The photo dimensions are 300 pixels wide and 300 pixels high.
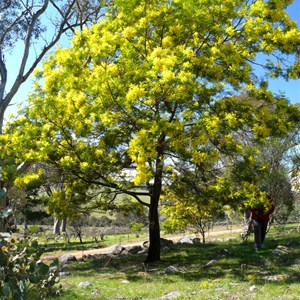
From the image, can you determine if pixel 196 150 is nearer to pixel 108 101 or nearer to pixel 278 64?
pixel 108 101

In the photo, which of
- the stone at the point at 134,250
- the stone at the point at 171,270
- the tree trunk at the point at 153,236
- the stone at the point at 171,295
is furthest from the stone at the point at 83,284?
the stone at the point at 134,250

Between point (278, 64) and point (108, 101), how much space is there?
418 centimetres

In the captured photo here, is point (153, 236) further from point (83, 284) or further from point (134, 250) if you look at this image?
point (134, 250)

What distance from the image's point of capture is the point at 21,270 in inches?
92.7

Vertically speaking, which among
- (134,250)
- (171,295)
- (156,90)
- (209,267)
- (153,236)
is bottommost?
(171,295)

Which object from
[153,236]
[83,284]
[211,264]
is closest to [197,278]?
[211,264]

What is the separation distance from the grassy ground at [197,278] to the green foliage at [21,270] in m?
4.51

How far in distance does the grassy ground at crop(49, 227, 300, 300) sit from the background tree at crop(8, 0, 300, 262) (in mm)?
2031

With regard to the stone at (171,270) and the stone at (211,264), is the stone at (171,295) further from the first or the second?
the stone at (211,264)

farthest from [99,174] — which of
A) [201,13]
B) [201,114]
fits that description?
[201,13]

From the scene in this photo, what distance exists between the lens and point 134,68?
8359 mm

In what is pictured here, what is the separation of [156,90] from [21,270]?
6.11 metres

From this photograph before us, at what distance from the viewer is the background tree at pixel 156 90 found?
8297 mm

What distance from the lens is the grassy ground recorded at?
688cm
